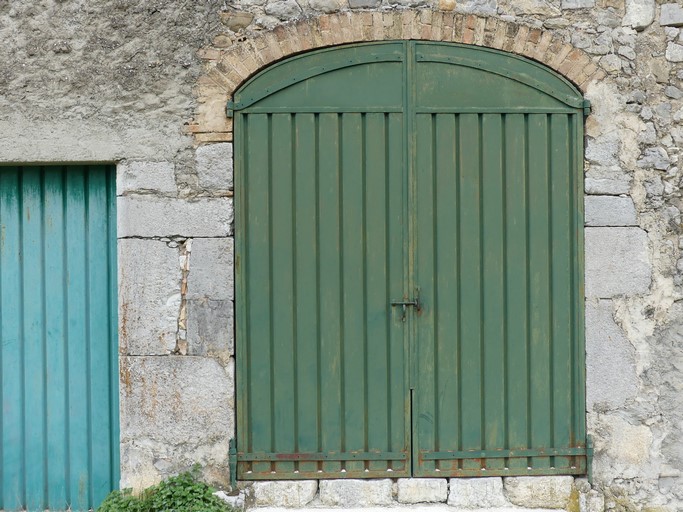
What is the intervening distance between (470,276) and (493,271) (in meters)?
0.13

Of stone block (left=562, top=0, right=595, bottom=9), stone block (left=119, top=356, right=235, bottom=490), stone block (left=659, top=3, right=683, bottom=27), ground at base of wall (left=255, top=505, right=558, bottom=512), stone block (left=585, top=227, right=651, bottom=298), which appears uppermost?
stone block (left=562, top=0, right=595, bottom=9)

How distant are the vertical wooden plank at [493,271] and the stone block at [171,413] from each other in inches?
58.1

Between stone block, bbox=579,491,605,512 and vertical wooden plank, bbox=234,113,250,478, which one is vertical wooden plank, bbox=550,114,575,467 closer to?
stone block, bbox=579,491,605,512

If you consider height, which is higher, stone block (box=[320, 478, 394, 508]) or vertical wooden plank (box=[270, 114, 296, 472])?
vertical wooden plank (box=[270, 114, 296, 472])

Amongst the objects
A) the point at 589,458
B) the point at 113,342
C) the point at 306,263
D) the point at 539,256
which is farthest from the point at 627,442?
the point at 113,342

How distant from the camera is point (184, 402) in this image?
4.17 meters

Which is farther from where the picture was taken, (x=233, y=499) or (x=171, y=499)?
(x=233, y=499)

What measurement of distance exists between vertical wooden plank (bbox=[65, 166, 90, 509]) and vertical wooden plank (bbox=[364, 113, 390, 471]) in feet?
5.49

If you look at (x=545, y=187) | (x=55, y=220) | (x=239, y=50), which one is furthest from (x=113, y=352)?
(x=545, y=187)

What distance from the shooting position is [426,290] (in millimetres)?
4238

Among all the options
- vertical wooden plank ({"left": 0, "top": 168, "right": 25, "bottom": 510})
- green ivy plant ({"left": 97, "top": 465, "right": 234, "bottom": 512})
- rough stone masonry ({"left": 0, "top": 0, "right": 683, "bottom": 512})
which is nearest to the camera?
green ivy plant ({"left": 97, "top": 465, "right": 234, "bottom": 512})

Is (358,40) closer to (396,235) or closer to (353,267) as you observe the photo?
(396,235)

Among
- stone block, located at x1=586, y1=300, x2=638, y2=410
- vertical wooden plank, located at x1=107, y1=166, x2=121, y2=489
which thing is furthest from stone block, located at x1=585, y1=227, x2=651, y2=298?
vertical wooden plank, located at x1=107, y1=166, x2=121, y2=489

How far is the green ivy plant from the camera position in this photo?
4.02m
